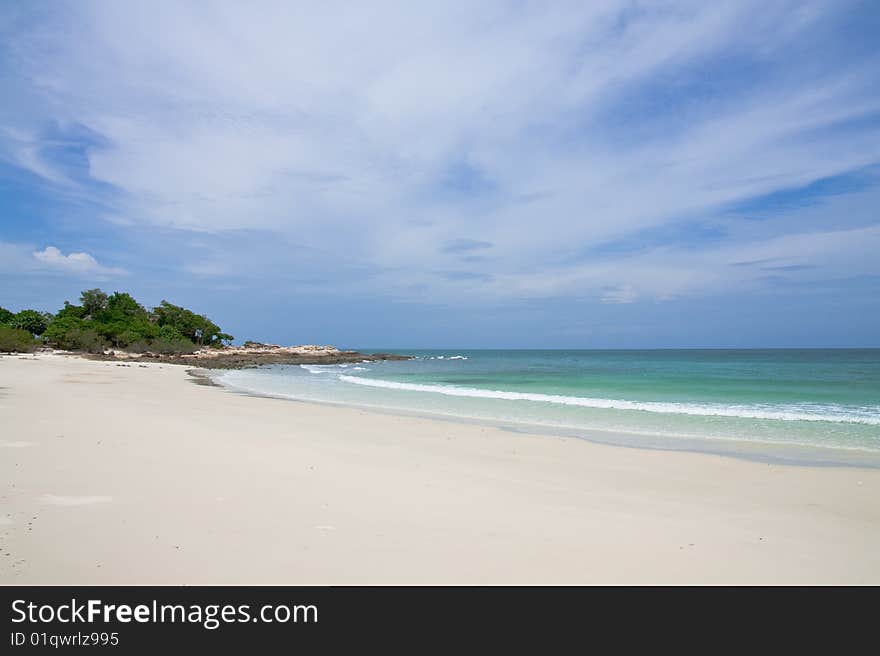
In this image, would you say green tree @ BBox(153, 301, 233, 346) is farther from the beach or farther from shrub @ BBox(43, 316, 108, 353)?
the beach

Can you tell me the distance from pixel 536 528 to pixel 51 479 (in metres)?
6.15

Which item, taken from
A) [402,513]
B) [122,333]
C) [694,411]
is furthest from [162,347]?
[402,513]

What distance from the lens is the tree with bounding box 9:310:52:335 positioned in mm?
65438

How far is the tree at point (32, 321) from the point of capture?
65.4 m

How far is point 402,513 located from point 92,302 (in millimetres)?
81849

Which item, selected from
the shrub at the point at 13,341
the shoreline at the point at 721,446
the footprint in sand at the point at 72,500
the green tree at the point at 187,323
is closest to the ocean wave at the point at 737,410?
the shoreline at the point at 721,446

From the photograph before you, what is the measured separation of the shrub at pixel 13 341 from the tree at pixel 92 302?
18.9m

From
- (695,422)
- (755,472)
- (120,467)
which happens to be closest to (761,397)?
(695,422)

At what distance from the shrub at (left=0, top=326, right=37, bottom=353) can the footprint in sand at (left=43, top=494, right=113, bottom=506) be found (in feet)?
192

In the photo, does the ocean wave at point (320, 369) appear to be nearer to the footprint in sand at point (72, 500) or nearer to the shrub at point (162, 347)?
the shrub at point (162, 347)

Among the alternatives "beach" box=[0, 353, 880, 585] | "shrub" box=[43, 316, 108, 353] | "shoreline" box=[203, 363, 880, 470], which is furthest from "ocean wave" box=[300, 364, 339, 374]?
"beach" box=[0, 353, 880, 585]

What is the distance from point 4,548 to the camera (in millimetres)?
4012
